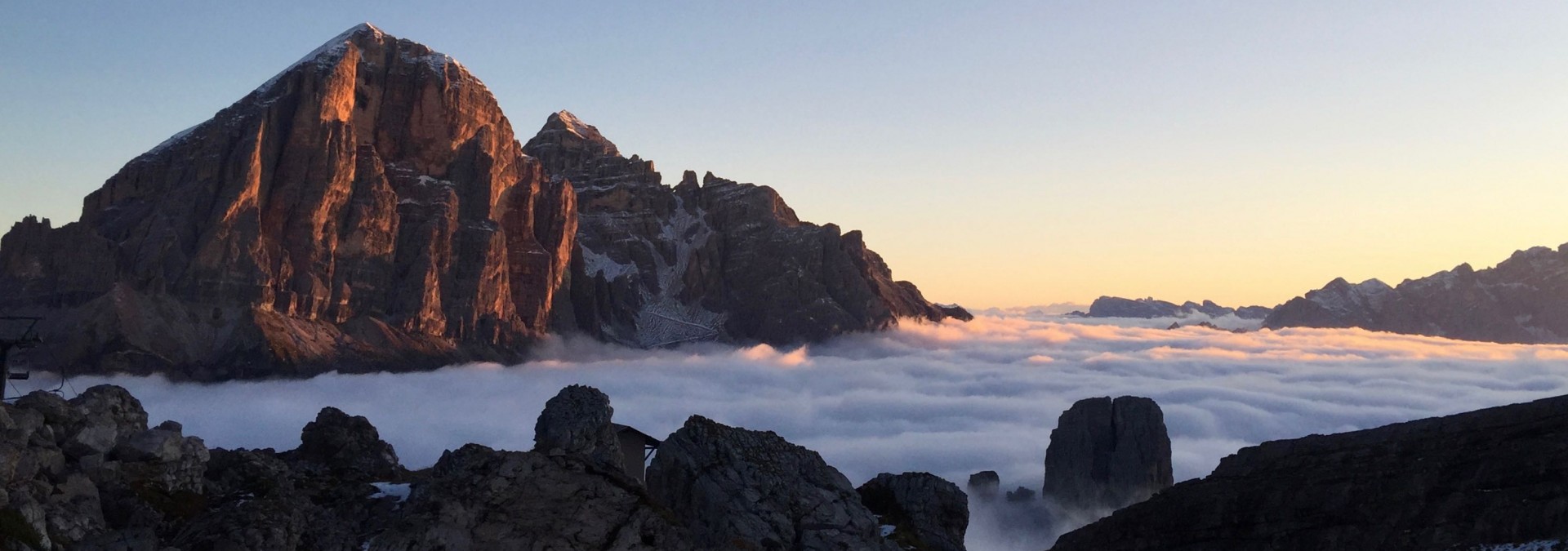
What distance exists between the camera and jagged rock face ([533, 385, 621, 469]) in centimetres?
8188

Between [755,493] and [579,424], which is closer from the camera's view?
[755,493]

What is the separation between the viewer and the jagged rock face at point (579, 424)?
81875mm

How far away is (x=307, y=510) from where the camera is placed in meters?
60.8

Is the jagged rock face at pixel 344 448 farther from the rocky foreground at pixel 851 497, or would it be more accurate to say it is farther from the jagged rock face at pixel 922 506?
the jagged rock face at pixel 922 506

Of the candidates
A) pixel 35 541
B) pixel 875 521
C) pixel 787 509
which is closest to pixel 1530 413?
pixel 875 521

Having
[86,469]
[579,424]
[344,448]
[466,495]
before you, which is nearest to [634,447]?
[579,424]

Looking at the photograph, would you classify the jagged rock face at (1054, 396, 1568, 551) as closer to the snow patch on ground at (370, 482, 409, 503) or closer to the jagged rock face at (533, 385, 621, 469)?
the jagged rock face at (533, 385, 621, 469)

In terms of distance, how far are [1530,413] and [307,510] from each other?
5951 centimetres

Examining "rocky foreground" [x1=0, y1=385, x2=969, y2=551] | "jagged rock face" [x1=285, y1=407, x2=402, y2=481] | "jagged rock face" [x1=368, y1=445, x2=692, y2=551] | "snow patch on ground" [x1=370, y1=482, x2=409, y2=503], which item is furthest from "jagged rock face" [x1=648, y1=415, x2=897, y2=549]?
"jagged rock face" [x1=285, y1=407, x2=402, y2=481]

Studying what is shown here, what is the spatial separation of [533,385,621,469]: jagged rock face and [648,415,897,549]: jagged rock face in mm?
18608

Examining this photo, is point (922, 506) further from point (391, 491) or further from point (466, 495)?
point (466, 495)

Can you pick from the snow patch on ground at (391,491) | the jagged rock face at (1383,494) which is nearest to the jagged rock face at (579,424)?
the snow patch on ground at (391,491)

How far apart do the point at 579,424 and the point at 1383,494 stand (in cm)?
5298

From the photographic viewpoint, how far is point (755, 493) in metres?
57.4
